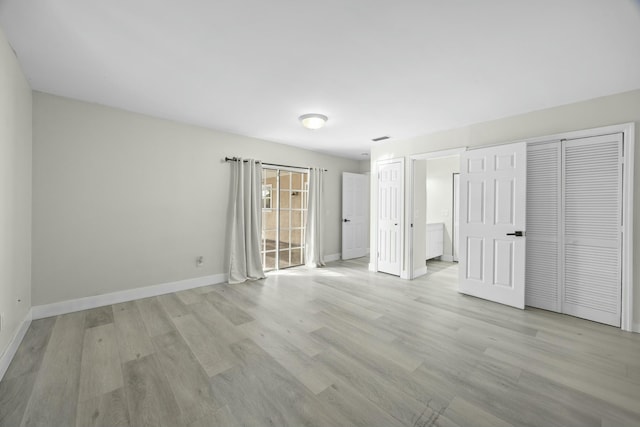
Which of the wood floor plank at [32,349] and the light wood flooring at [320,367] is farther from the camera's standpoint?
the wood floor plank at [32,349]

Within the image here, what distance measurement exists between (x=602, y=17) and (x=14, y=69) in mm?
4504

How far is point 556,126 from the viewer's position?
10.1 ft

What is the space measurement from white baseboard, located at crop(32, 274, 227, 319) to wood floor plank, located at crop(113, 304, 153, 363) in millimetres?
294

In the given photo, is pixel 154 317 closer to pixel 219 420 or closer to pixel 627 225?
pixel 219 420

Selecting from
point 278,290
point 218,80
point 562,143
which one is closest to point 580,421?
point 562,143

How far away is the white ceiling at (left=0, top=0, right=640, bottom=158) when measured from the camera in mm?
1657

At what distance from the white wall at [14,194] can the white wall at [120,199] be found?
6.7 inches

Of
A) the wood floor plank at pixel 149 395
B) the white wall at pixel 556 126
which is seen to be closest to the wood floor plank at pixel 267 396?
the wood floor plank at pixel 149 395

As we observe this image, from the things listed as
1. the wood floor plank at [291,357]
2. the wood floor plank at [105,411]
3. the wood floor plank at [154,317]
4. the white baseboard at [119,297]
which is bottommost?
the wood floor plank at [105,411]

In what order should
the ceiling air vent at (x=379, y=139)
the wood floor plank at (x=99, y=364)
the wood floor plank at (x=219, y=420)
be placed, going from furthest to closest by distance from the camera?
1. the ceiling air vent at (x=379, y=139)
2. the wood floor plank at (x=99, y=364)
3. the wood floor plank at (x=219, y=420)

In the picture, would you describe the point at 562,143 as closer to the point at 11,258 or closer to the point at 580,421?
the point at 580,421

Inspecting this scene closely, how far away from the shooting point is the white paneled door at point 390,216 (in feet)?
15.3

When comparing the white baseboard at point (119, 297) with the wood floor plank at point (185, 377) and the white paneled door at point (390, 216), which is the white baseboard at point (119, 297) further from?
the white paneled door at point (390, 216)

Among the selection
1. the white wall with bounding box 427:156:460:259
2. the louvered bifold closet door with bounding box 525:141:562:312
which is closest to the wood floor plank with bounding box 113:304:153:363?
the louvered bifold closet door with bounding box 525:141:562:312
